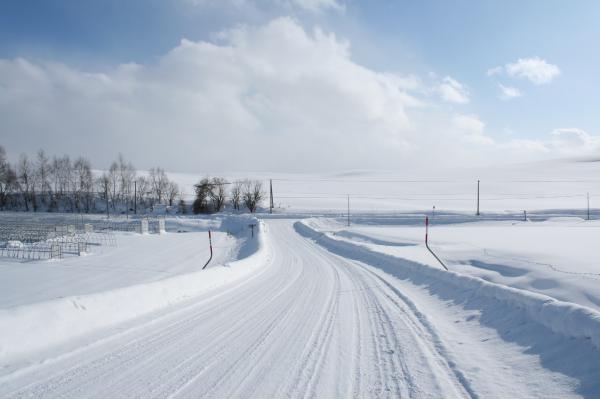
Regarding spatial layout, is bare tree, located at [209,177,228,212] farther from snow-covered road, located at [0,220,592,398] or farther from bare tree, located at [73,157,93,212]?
snow-covered road, located at [0,220,592,398]

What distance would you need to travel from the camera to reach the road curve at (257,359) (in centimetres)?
378

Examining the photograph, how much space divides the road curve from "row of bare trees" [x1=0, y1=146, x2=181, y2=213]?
76053mm

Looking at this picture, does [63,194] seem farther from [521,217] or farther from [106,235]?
[521,217]

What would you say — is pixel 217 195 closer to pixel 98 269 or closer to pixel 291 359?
pixel 98 269

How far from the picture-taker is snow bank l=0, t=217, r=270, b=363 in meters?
4.50

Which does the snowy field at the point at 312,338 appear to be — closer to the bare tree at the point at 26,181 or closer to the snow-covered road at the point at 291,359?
the snow-covered road at the point at 291,359

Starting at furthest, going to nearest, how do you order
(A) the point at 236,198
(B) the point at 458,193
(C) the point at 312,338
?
1. (B) the point at 458,193
2. (A) the point at 236,198
3. (C) the point at 312,338

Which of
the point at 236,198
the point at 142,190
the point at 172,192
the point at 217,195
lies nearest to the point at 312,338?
the point at 236,198

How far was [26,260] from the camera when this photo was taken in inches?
848

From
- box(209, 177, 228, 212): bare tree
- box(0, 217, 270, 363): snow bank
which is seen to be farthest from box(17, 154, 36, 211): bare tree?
box(0, 217, 270, 363): snow bank

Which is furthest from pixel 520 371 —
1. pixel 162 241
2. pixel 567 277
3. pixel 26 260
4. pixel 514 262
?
pixel 162 241

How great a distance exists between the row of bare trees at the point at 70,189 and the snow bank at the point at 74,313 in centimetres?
7433

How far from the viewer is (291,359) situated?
15.4 feet

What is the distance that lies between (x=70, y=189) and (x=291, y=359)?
98.5m
